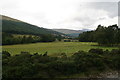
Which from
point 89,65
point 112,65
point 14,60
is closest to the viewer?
point 14,60

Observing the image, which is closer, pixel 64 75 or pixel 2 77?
pixel 2 77

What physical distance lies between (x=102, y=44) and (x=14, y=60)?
46926 mm

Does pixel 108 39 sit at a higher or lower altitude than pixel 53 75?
higher

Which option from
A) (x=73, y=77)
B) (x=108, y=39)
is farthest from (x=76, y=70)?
(x=108, y=39)

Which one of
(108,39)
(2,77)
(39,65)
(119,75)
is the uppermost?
(108,39)

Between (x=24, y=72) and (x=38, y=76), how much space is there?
1851 millimetres

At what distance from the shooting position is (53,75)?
14.6 metres

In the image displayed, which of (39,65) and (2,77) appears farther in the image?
(39,65)

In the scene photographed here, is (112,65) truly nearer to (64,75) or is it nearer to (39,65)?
(64,75)

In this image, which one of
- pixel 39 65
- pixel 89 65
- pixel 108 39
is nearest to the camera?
pixel 39 65

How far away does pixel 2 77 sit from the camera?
1227cm

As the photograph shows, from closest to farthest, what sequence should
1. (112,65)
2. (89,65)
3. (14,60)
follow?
(14,60) < (89,65) < (112,65)

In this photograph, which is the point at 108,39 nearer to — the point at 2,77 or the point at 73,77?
the point at 73,77

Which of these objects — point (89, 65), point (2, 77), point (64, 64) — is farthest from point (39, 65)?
point (89, 65)
